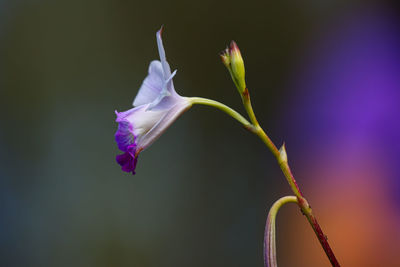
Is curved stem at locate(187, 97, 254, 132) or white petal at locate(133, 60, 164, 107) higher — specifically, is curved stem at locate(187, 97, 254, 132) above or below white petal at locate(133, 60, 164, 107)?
below

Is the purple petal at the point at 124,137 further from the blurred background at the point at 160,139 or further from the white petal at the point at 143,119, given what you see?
the blurred background at the point at 160,139

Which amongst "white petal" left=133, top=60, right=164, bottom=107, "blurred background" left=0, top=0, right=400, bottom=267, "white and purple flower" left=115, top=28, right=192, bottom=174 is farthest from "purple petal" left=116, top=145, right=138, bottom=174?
"blurred background" left=0, top=0, right=400, bottom=267

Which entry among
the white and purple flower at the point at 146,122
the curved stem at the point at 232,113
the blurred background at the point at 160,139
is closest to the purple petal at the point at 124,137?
the white and purple flower at the point at 146,122

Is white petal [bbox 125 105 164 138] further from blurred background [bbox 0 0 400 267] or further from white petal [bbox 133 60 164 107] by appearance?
blurred background [bbox 0 0 400 267]

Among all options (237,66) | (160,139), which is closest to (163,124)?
(237,66)

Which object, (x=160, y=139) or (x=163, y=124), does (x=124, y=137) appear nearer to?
(x=163, y=124)

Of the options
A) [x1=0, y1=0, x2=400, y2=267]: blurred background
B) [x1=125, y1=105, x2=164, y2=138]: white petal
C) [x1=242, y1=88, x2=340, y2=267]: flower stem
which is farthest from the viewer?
[x1=0, y1=0, x2=400, y2=267]: blurred background

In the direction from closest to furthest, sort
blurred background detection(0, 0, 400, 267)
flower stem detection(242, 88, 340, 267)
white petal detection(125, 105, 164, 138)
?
flower stem detection(242, 88, 340, 267) → white petal detection(125, 105, 164, 138) → blurred background detection(0, 0, 400, 267)
